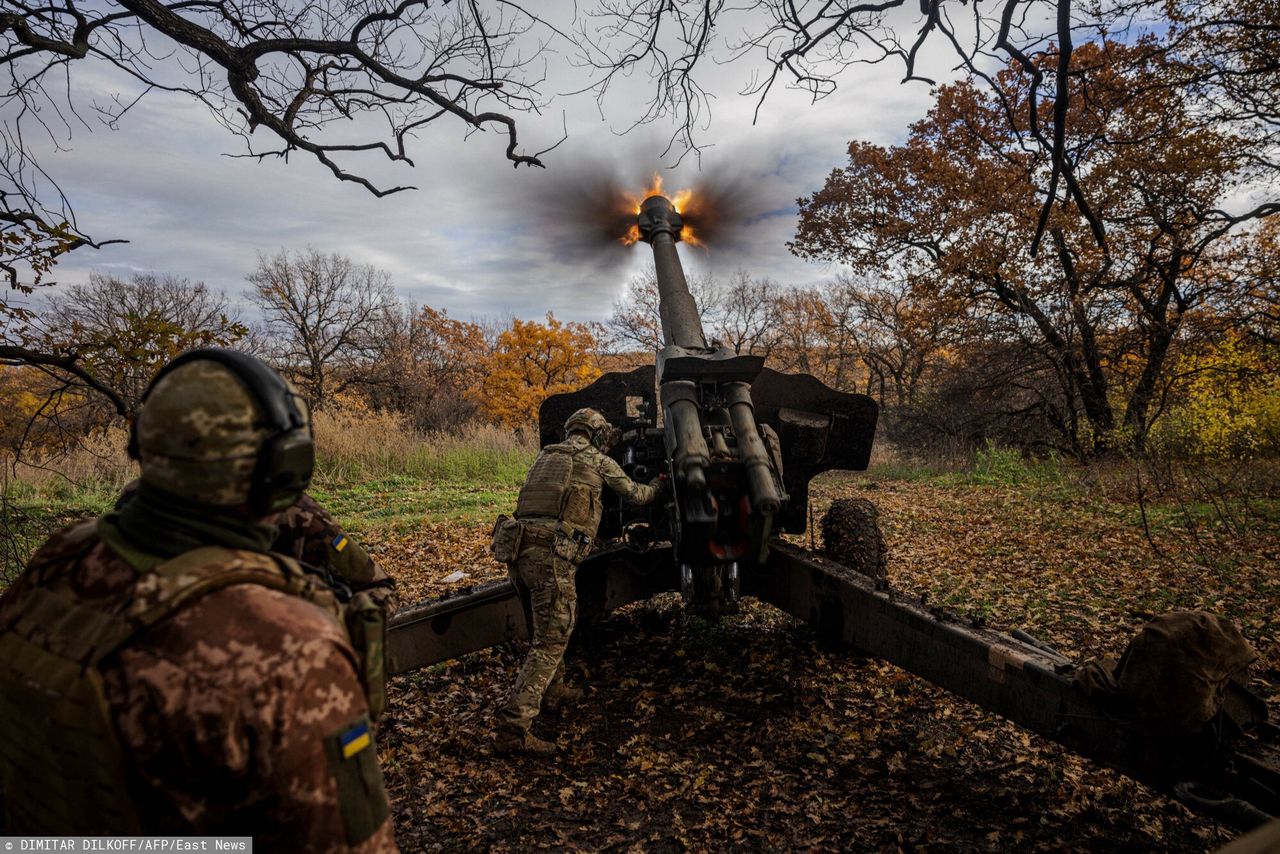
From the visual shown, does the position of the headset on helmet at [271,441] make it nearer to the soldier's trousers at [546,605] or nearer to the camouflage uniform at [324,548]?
the camouflage uniform at [324,548]

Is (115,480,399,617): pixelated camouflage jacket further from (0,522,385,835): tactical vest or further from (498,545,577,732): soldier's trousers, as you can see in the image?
(498,545,577,732): soldier's trousers

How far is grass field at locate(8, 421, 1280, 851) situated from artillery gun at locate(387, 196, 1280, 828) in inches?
21.2

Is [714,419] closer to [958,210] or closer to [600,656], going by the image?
[600,656]

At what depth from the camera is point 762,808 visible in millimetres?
3375

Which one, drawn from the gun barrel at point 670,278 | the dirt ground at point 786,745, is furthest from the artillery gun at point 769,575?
the dirt ground at point 786,745

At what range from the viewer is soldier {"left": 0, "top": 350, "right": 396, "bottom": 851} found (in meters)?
1.18

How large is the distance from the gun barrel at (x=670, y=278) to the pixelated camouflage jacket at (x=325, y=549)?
3.31m

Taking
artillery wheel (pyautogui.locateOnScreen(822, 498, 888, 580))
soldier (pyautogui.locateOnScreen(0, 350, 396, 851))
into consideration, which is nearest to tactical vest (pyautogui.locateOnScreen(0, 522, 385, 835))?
soldier (pyautogui.locateOnScreen(0, 350, 396, 851))

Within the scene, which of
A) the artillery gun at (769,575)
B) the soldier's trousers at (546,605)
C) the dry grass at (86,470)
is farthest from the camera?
the dry grass at (86,470)

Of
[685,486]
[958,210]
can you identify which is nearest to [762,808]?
[685,486]

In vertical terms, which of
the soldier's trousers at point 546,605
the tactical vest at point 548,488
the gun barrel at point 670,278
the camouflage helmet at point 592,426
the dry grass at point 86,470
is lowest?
the soldier's trousers at point 546,605

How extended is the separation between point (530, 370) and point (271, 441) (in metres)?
27.6

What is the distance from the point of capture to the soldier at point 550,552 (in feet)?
13.0

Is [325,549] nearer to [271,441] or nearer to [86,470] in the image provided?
[271,441]
